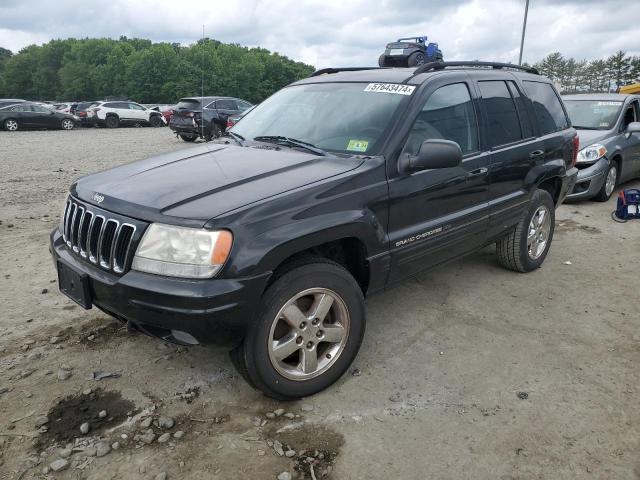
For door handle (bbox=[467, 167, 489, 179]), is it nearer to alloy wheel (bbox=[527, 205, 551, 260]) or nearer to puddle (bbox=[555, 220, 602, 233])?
alloy wheel (bbox=[527, 205, 551, 260])

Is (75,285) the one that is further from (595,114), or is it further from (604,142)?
(595,114)

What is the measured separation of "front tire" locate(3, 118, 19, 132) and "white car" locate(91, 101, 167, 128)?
4097 mm

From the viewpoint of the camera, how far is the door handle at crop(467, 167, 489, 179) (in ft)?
12.3

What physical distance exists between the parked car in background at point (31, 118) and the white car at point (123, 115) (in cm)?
186

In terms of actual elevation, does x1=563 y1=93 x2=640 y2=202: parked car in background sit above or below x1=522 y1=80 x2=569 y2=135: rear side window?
below

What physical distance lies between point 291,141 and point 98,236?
1424 mm

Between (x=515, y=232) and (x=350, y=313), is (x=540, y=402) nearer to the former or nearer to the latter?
(x=350, y=313)

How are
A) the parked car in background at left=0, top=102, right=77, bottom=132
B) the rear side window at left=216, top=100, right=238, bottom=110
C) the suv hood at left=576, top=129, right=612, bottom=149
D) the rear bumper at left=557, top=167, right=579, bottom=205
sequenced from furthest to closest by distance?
the parked car in background at left=0, top=102, right=77, bottom=132
the rear side window at left=216, top=100, right=238, bottom=110
the suv hood at left=576, top=129, right=612, bottom=149
the rear bumper at left=557, top=167, right=579, bottom=205

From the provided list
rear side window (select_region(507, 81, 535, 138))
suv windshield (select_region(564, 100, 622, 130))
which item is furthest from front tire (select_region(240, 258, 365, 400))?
suv windshield (select_region(564, 100, 622, 130))

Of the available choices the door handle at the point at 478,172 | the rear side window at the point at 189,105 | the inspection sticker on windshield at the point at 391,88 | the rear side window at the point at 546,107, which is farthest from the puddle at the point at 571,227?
the rear side window at the point at 189,105

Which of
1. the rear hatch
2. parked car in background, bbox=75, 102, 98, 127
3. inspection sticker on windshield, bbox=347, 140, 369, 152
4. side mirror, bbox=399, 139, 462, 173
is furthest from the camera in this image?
parked car in background, bbox=75, 102, 98, 127

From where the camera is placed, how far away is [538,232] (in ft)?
16.3

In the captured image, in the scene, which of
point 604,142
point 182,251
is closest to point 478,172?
point 182,251

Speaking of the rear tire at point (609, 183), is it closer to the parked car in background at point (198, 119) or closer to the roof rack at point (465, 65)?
the roof rack at point (465, 65)
